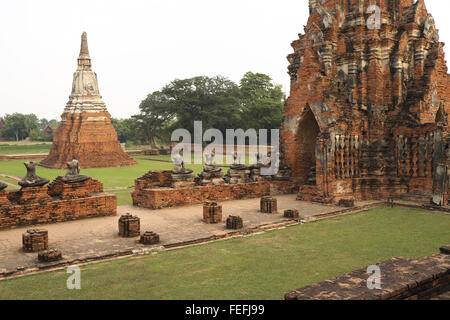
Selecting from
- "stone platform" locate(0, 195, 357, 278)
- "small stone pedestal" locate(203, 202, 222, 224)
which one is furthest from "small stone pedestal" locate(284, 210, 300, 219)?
"small stone pedestal" locate(203, 202, 222, 224)

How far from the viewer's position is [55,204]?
9.50 metres

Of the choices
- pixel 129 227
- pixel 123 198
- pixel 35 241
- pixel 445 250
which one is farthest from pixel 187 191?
pixel 445 250

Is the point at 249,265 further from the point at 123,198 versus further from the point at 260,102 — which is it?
the point at 260,102

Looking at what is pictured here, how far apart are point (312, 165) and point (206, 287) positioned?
9.54 meters

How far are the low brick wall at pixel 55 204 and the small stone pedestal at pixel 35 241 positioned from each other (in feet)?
7.60

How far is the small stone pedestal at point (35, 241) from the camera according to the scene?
6.92 metres

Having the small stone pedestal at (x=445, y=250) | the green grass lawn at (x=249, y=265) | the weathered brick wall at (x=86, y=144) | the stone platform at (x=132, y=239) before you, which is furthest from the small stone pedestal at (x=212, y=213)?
the weathered brick wall at (x=86, y=144)

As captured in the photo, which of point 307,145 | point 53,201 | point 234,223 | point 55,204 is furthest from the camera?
point 307,145

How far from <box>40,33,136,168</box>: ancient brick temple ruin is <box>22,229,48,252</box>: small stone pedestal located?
22414mm

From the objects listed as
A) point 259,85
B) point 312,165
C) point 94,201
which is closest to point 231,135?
point 259,85

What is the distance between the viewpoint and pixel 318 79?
40.5 ft

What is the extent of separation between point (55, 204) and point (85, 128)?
21.1m

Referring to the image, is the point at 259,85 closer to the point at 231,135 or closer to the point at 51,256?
the point at 231,135

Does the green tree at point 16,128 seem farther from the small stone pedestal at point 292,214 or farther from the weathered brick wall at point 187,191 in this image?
the small stone pedestal at point 292,214
